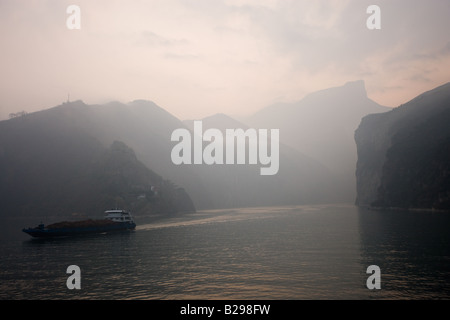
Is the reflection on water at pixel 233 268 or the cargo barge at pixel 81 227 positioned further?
the cargo barge at pixel 81 227

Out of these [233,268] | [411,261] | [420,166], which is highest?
[420,166]

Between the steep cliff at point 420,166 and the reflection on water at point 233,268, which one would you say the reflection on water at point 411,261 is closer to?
the reflection on water at point 233,268

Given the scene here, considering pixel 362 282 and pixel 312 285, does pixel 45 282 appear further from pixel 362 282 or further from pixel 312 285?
pixel 362 282

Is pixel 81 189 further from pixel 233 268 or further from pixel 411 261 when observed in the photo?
pixel 411 261

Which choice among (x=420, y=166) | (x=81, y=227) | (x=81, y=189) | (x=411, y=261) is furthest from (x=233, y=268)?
(x=81, y=189)

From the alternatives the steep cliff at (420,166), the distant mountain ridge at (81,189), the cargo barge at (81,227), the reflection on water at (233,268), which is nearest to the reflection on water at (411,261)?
the reflection on water at (233,268)

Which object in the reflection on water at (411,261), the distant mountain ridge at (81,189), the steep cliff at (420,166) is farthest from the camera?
the distant mountain ridge at (81,189)

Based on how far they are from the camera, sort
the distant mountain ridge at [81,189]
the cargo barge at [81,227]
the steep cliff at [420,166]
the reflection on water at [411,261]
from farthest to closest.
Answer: the distant mountain ridge at [81,189] → the steep cliff at [420,166] → the cargo barge at [81,227] → the reflection on water at [411,261]

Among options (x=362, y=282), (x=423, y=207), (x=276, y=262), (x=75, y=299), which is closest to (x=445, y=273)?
(x=362, y=282)

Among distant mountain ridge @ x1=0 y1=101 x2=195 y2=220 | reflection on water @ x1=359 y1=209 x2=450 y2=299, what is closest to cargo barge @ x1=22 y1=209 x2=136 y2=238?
reflection on water @ x1=359 y1=209 x2=450 y2=299
